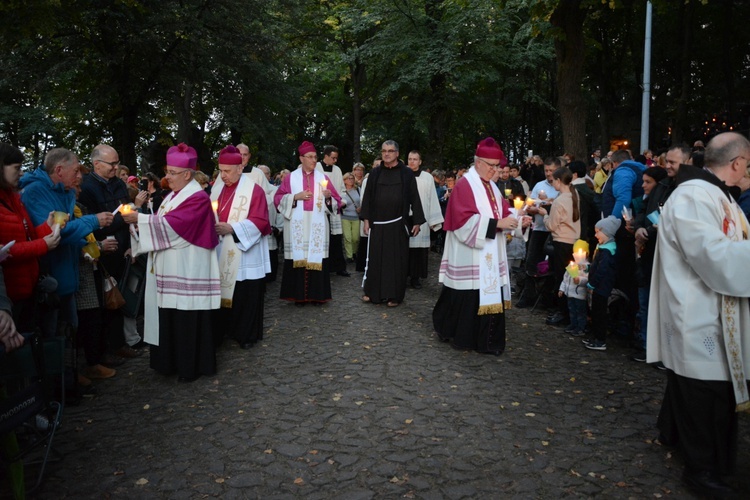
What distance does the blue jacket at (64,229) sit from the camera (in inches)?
207

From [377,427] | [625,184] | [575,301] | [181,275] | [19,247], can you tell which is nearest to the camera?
[19,247]

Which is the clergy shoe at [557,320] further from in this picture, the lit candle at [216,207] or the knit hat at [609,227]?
the lit candle at [216,207]

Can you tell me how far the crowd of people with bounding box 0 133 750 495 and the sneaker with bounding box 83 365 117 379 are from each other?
0.01 metres

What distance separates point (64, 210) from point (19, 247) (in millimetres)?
1119

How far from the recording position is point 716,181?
4.04 meters

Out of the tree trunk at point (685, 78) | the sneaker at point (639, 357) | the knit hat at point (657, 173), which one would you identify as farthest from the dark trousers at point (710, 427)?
the tree trunk at point (685, 78)

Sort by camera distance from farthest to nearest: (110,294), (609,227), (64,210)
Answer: (609,227) → (110,294) → (64,210)

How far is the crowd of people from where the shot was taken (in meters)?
3.95

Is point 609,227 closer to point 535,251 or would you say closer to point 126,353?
point 535,251

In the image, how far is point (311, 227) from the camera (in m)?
9.27

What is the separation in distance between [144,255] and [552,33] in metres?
8.83

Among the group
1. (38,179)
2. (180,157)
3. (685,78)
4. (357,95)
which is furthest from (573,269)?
(357,95)

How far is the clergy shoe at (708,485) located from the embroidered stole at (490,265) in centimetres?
302

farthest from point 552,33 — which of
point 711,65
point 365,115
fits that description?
point 711,65
